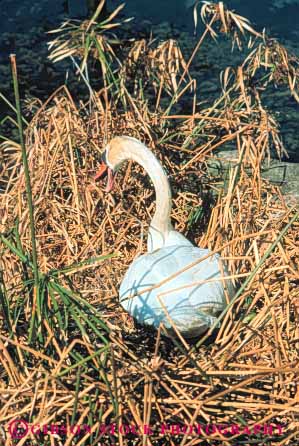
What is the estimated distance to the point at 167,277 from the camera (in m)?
1.76

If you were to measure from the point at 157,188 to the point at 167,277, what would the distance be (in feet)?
0.85

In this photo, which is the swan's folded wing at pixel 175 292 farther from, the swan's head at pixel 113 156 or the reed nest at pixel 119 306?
the swan's head at pixel 113 156

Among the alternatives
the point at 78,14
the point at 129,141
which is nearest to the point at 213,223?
the point at 129,141

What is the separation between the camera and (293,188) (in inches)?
111

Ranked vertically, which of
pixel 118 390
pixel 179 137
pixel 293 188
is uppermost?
pixel 179 137

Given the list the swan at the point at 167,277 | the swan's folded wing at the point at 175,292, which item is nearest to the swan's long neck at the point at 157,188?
the swan at the point at 167,277

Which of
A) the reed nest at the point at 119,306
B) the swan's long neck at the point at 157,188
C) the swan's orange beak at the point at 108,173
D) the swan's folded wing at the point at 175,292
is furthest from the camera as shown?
the swan's orange beak at the point at 108,173

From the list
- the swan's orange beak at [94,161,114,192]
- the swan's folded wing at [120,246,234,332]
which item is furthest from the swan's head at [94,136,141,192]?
the swan's folded wing at [120,246,234,332]

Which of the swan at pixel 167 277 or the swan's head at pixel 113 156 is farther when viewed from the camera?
the swan's head at pixel 113 156

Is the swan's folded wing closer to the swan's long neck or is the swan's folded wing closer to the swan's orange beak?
the swan's long neck

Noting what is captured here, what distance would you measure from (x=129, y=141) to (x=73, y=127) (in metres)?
0.27

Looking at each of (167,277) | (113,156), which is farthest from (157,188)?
(167,277)

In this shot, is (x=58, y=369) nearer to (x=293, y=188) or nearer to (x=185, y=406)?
(x=185, y=406)

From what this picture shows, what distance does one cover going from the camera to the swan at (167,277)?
1.73 m
